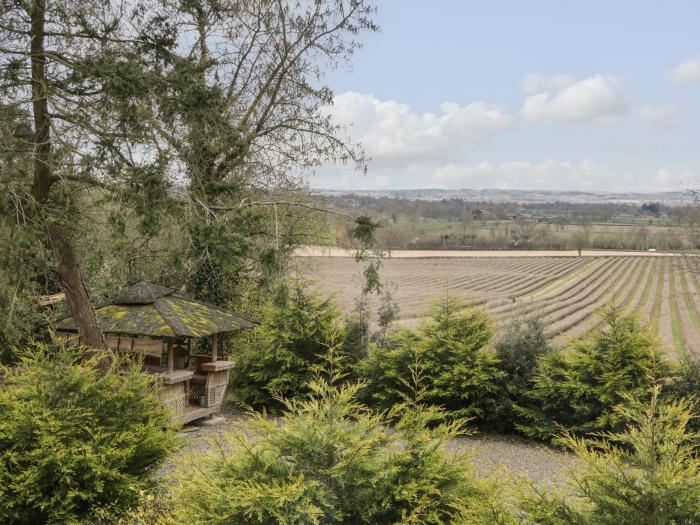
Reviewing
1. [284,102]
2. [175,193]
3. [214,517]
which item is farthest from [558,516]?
[284,102]

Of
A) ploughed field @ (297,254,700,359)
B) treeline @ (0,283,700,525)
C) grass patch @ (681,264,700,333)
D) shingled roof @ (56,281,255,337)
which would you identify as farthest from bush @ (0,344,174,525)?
grass patch @ (681,264,700,333)

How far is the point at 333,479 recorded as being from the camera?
4051 mm

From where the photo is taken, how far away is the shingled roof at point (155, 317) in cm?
872

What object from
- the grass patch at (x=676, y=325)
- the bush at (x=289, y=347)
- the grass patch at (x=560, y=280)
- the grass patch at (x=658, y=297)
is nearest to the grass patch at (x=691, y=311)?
the grass patch at (x=676, y=325)

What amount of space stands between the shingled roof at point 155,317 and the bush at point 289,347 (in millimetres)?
1336

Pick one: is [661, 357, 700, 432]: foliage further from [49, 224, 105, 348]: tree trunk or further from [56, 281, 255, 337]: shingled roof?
[49, 224, 105, 348]: tree trunk

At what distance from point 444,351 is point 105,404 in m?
6.76

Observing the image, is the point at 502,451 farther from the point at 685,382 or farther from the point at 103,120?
the point at 103,120

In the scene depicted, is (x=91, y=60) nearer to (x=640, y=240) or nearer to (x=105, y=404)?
(x=105, y=404)

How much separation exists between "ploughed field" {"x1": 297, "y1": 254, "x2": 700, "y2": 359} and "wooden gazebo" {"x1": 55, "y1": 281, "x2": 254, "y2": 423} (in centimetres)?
346

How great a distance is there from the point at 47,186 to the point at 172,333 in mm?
2814

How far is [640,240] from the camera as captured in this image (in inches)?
2313

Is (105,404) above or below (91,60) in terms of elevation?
below

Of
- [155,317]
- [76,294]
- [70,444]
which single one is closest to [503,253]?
[155,317]
